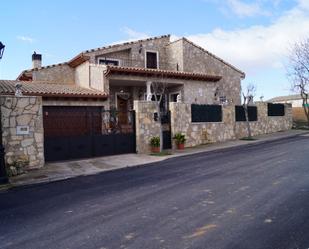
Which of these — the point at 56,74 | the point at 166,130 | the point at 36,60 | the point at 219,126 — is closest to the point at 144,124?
the point at 166,130

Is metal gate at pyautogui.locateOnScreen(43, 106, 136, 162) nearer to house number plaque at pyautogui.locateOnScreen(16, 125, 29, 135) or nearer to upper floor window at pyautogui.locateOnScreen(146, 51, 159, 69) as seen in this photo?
house number plaque at pyautogui.locateOnScreen(16, 125, 29, 135)

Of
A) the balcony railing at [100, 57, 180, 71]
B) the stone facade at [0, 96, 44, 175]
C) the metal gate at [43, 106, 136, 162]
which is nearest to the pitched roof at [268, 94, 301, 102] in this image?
the balcony railing at [100, 57, 180, 71]

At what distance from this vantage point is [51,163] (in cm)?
1323

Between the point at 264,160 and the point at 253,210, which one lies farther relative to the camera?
the point at 264,160

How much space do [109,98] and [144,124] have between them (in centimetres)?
612

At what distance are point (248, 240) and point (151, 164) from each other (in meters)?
8.32

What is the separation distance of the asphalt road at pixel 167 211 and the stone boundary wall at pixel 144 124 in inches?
228

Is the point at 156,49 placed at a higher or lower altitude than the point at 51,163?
higher

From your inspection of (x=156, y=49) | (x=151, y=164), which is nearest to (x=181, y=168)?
(x=151, y=164)

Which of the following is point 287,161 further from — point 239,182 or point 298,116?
point 298,116

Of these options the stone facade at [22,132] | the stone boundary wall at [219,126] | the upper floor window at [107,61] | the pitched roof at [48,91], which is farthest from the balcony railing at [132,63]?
the stone facade at [22,132]

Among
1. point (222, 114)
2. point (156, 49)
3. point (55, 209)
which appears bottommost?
point (55, 209)

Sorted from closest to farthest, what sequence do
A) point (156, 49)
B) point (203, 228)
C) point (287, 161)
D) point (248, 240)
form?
point (248, 240) < point (203, 228) < point (287, 161) < point (156, 49)

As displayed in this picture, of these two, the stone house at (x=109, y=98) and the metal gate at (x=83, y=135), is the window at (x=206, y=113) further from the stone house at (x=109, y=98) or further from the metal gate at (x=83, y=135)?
the metal gate at (x=83, y=135)
